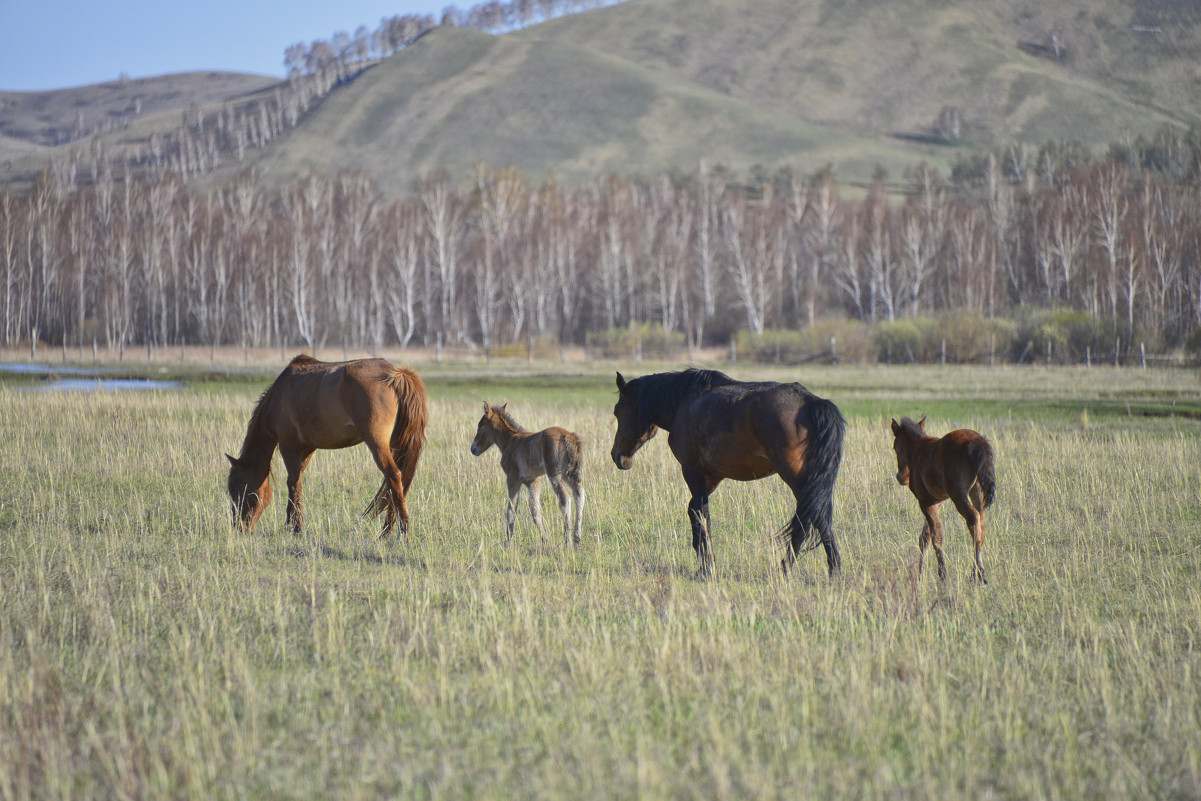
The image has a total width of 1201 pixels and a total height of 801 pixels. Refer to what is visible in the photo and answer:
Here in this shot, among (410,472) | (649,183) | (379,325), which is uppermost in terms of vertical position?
(649,183)

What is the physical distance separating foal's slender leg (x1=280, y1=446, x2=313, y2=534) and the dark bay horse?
4017 mm

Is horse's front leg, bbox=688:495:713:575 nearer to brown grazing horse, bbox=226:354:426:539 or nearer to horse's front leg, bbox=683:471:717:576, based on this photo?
horse's front leg, bbox=683:471:717:576

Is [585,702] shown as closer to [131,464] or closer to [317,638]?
[317,638]

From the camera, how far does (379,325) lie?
6556 cm

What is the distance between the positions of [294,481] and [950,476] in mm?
6759

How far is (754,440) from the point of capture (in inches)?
315

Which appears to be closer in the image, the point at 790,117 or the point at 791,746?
the point at 791,746

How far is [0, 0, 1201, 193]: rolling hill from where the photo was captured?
447 ft

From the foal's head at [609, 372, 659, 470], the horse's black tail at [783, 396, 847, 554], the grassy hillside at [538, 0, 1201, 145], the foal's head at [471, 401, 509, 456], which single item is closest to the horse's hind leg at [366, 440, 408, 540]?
the foal's head at [471, 401, 509, 456]

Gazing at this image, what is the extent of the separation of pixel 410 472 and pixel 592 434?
7200mm

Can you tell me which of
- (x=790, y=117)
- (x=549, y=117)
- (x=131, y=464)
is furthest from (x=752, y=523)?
(x=790, y=117)

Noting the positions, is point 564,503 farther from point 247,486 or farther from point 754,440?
point 247,486

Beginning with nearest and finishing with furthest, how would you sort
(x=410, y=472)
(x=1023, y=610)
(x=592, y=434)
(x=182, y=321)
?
(x=1023, y=610) < (x=410, y=472) < (x=592, y=434) < (x=182, y=321)

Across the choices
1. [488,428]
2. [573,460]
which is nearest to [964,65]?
[488,428]
